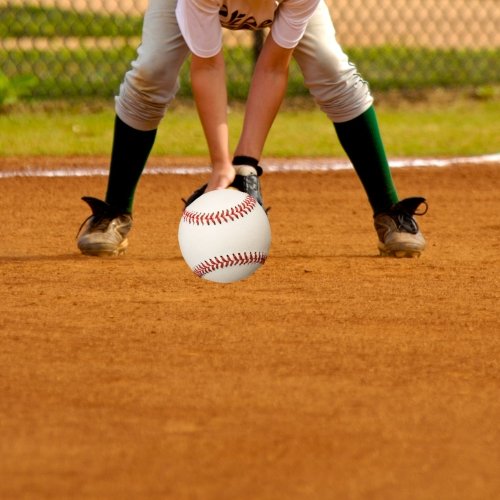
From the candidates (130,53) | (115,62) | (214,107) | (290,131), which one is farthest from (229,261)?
(130,53)

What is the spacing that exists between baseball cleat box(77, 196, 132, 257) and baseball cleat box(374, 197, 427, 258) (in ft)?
3.36

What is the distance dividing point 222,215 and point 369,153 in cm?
98

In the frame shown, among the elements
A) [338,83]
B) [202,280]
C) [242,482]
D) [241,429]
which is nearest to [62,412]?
[241,429]

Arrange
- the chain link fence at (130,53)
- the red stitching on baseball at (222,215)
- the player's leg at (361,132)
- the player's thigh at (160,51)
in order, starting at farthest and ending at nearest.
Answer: the chain link fence at (130,53) < the player's leg at (361,132) < the player's thigh at (160,51) < the red stitching on baseball at (222,215)

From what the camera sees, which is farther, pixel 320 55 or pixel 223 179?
pixel 320 55

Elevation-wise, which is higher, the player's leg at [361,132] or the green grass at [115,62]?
the player's leg at [361,132]

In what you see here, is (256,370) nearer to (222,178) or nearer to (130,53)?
(222,178)

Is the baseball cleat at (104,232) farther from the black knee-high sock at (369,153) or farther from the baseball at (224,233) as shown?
the black knee-high sock at (369,153)

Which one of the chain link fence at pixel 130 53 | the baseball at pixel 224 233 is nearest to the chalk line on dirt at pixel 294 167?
the chain link fence at pixel 130 53

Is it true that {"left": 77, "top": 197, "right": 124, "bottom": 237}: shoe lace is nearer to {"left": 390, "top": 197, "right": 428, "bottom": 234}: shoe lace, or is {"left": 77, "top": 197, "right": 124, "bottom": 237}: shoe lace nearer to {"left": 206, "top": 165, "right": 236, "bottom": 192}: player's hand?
{"left": 206, "top": 165, "right": 236, "bottom": 192}: player's hand

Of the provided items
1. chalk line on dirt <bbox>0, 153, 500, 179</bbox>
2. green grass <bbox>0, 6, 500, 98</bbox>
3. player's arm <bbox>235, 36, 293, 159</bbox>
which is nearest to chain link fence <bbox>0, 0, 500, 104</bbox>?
green grass <bbox>0, 6, 500, 98</bbox>

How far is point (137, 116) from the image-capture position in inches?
204

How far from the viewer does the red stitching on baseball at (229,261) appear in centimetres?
458

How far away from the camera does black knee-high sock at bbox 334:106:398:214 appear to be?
5.24m
